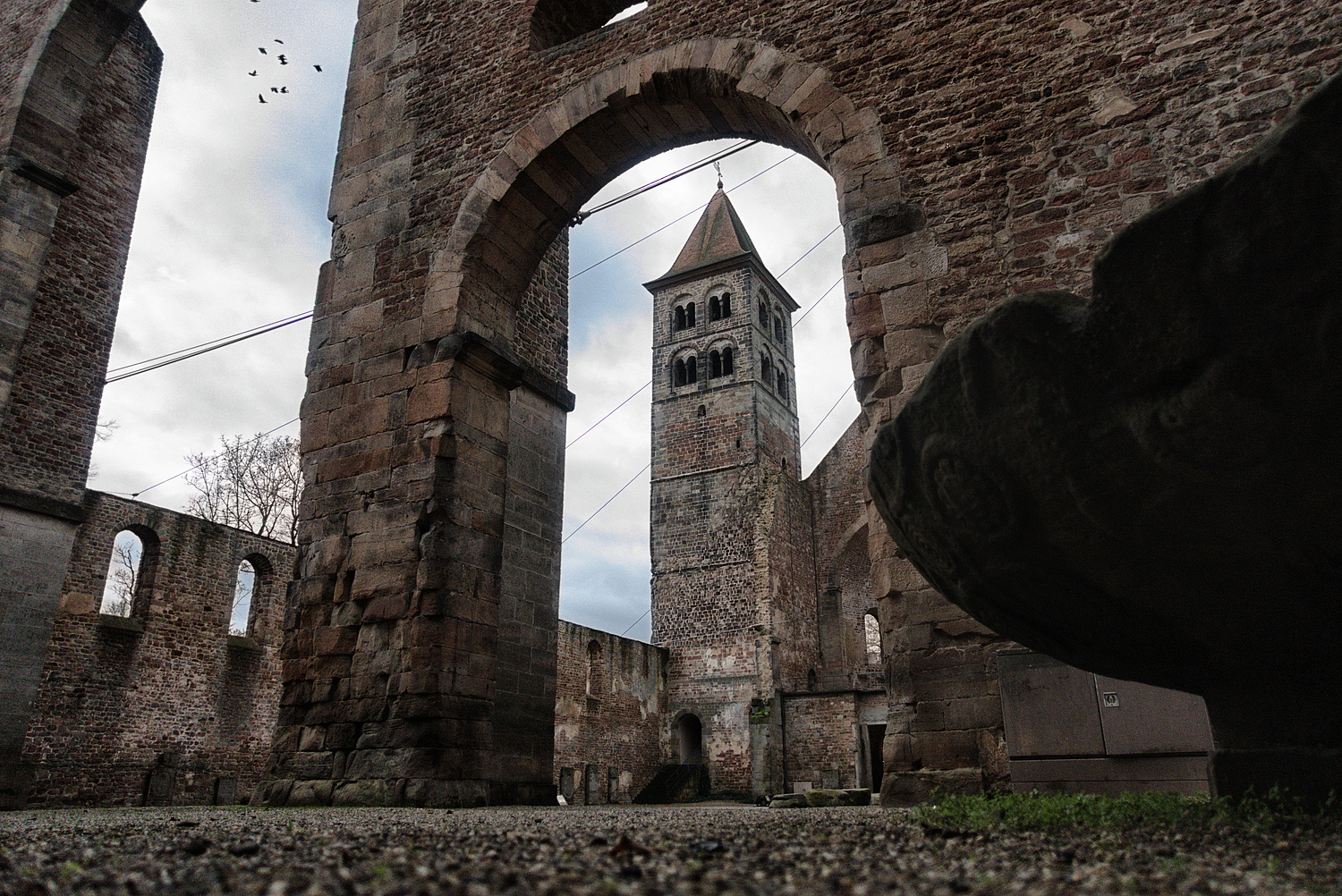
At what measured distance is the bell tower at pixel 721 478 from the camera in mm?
22219

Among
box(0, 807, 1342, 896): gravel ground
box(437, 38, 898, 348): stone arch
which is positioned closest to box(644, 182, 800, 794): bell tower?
box(437, 38, 898, 348): stone arch

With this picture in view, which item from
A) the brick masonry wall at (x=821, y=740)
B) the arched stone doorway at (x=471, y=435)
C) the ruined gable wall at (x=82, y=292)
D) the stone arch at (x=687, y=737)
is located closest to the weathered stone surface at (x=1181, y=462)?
the arched stone doorway at (x=471, y=435)

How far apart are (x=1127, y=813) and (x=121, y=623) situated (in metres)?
15.3

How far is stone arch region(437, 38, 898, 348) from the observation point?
6902mm

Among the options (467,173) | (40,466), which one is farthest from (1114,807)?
(40,466)

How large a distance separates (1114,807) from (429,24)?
912 centimetres

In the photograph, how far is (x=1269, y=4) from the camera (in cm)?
548

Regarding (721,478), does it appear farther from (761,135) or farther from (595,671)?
(761,135)

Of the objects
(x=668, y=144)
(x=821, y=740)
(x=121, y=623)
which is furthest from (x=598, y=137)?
(x=821, y=740)

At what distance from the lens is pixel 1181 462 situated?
200 centimetres

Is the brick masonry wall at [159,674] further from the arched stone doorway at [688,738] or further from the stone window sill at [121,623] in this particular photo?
the arched stone doorway at [688,738]

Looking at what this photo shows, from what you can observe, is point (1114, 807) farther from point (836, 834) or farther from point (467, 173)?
point (467, 173)

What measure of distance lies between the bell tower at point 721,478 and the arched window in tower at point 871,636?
4296 mm

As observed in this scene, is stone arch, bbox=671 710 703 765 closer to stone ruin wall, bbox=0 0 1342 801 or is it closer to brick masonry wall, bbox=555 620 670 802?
brick masonry wall, bbox=555 620 670 802
